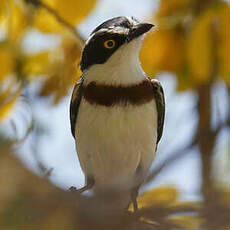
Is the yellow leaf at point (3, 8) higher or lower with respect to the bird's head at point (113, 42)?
lower

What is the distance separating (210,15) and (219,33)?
66 millimetres

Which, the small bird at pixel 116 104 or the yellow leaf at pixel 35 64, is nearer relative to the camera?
the yellow leaf at pixel 35 64

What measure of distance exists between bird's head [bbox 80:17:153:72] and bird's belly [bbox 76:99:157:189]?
16cm

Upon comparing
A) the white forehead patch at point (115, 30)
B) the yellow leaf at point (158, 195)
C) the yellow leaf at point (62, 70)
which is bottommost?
the yellow leaf at point (158, 195)

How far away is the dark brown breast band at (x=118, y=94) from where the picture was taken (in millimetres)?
1505

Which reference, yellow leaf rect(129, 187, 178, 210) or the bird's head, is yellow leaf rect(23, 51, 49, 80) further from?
yellow leaf rect(129, 187, 178, 210)

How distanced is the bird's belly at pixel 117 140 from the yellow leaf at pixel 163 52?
354 millimetres

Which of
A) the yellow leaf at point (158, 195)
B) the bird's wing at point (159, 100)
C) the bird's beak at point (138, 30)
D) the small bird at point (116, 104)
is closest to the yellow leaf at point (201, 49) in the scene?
the bird's beak at point (138, 30)

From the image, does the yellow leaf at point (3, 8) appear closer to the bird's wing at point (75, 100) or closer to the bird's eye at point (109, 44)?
the bird's eye at point (109, 44)

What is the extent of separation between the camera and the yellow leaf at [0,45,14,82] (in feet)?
3.34

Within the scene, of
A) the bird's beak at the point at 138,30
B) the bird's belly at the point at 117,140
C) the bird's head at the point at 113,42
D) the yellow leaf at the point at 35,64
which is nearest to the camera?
the yellow leaf at the point at 35,64

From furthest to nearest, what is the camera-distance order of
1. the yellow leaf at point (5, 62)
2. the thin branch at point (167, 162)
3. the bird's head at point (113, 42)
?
the bird's head at point (113, 42), the yellow leaf at point (5, 62), the thin branch at point (167, 162)

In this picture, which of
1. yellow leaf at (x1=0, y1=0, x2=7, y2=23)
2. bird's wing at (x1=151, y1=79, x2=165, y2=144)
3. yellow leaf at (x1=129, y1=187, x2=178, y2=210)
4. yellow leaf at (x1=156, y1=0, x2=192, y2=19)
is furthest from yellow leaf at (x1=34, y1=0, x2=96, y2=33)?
bird's wing at (x1=151, y1=79, x2=165, y2=144)

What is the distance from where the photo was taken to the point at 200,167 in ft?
3.35
